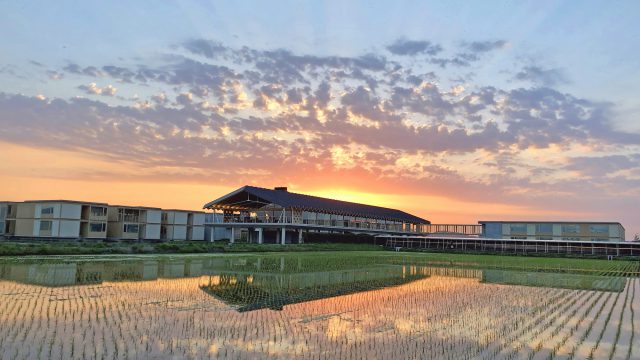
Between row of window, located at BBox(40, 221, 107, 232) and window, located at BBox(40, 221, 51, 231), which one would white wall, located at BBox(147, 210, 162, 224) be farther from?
window, located at BBox(40, 221, 51, 231)

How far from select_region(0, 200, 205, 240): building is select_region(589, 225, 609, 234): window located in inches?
2202

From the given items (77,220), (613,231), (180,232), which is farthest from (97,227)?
(613,231)

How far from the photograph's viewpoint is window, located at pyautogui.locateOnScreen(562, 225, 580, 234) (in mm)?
69688

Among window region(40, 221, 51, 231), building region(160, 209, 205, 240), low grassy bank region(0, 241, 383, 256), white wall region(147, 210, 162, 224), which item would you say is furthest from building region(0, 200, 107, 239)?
building region(160, 209, 205, 240)

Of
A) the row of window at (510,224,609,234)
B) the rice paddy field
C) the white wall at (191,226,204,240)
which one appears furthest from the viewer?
the row of window at (510,224,609,234)

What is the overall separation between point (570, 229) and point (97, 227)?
2365 inches

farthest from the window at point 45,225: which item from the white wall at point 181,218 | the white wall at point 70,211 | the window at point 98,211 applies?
the white wall at point 181,218

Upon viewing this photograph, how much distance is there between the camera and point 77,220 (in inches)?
1969

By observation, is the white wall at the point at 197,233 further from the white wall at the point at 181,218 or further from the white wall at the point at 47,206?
the white wall at the point at 47,206

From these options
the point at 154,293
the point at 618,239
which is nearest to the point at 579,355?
the point at 154,293

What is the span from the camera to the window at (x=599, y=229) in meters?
68.3

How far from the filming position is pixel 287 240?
61938 millimetres

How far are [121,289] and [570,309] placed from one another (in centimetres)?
1491

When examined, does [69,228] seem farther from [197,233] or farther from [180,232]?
[197,233]
